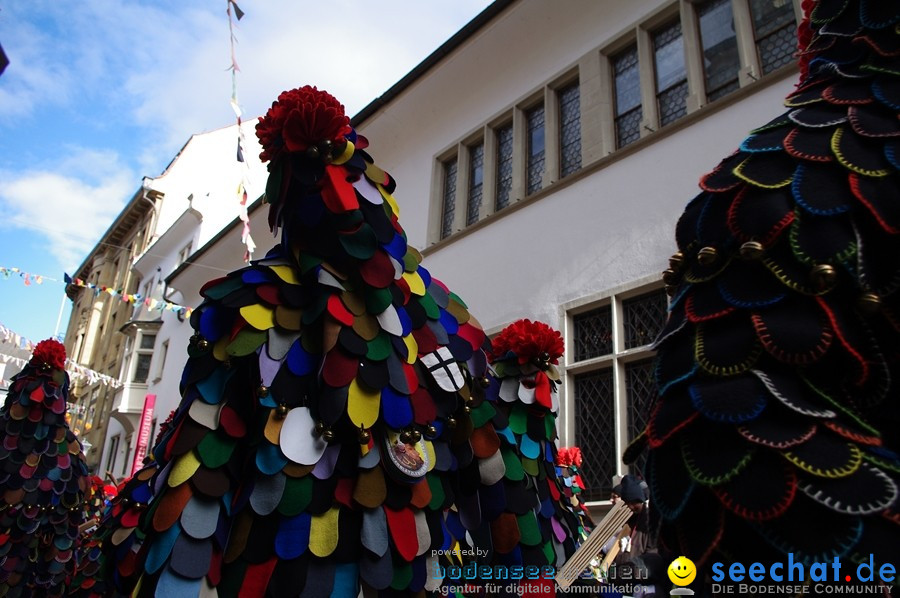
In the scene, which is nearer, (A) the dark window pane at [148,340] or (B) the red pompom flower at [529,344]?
(B) the red pompom flower at [529,344]

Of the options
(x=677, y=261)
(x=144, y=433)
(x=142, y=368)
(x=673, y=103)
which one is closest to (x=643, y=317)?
(x=673, y=103)

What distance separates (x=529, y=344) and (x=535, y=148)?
20.7ft

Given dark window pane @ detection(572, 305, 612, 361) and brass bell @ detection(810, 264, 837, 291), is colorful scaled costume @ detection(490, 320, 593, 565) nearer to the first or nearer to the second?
brass bell @ detection(810, 264, 837, 291)

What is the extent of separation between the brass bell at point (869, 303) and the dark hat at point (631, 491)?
11.7ft

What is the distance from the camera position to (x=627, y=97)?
7.43 m

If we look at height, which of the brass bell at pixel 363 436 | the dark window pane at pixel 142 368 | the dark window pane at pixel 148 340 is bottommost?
the brass bell at pixel 363 436

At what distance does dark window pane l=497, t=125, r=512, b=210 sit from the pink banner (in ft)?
44.6

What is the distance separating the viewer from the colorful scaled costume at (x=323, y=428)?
5.31 ft

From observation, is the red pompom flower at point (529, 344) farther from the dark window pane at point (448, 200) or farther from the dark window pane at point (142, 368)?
the dark window pane at point (142, 368)

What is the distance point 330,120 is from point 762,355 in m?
1.52

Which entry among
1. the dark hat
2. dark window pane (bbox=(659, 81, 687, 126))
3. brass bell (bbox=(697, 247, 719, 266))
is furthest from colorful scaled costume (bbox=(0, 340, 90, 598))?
dark window pane (bbox=(659, 81, 687, 126))

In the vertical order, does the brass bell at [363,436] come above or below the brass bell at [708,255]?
below

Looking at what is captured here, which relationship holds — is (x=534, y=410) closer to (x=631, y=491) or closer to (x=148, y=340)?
(x=631, y=491)

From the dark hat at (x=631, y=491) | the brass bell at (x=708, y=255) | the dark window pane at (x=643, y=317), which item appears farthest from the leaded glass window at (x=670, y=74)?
the brass bell at (x=708, y=255)
